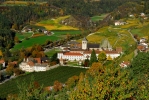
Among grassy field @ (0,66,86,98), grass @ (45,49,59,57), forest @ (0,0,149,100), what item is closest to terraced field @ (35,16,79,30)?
forest @ (0,0,149,100)

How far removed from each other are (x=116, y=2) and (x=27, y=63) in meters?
64.3

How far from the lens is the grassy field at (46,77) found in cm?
2236

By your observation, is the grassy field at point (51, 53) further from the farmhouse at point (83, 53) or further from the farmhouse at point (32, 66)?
the farmhouse at point (32, 66)

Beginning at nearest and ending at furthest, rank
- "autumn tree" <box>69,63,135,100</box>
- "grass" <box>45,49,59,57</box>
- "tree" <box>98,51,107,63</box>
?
"autumn tree" <box>69,63,135,100</box> → "tree" <box>98,51,107,63</box> → "grass" <box>45,49,59,57</box>

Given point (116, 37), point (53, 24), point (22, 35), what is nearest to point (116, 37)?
point (116, 37)

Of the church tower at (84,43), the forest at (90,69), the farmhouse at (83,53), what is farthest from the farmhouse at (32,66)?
the church tower at (84,43)

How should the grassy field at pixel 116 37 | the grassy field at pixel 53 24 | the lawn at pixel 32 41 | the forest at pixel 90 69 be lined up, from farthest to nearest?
1. the grassy field at pixel 53 24
2. the lawn at pixel 32 41
3. the grassy field at pixel 116 37
4. the forest at pixel 90 69

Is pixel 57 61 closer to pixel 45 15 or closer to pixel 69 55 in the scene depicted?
pixel 69 55

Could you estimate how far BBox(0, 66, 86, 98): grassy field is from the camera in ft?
73.4

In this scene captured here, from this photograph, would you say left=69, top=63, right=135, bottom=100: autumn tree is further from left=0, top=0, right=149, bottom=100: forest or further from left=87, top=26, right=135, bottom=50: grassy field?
left=87, top=26, right=135, bottom=50: grassy field

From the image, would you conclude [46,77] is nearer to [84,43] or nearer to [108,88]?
[84,43]

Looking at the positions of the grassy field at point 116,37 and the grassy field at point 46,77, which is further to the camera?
the grassy field at point 116,37

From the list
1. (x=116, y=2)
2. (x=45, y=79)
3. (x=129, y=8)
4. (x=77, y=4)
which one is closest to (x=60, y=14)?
(x=77, y=4)

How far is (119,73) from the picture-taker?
698 centimetres
